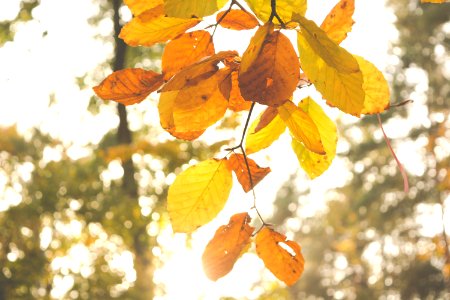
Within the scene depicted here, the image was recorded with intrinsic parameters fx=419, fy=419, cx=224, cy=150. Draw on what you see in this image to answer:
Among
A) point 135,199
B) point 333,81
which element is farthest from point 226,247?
point 135,199

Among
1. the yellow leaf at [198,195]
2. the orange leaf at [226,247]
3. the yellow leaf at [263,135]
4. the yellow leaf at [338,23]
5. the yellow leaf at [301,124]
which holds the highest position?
the yellow leaf at [338,23]

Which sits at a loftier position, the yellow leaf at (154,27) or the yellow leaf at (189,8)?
the yellow leaf at (189,8)

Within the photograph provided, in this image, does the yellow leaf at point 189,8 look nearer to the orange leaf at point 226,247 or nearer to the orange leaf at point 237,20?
the orange leaf at point 237,20

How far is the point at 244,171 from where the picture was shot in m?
0.34

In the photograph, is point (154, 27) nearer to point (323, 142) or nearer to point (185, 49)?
point (185, 49)

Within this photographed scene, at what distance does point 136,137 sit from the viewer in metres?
4.88

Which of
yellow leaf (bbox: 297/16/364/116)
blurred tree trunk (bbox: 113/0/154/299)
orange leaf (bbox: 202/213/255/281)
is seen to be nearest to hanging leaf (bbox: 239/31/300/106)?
yellow leaf (bbox: 297/16/364/116)

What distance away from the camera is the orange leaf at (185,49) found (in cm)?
31

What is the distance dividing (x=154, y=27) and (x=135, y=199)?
336cm

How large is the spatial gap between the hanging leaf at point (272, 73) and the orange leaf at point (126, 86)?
79 millimetres

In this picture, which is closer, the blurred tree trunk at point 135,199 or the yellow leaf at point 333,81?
the yellow leaf at point 333,81

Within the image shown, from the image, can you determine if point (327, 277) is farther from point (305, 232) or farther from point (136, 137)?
point (136, 137)

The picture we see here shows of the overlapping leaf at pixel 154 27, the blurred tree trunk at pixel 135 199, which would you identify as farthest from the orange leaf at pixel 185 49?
the blurred tree trunk at pixel 135 199

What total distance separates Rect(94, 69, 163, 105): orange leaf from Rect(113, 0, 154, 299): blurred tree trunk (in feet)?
10.5
